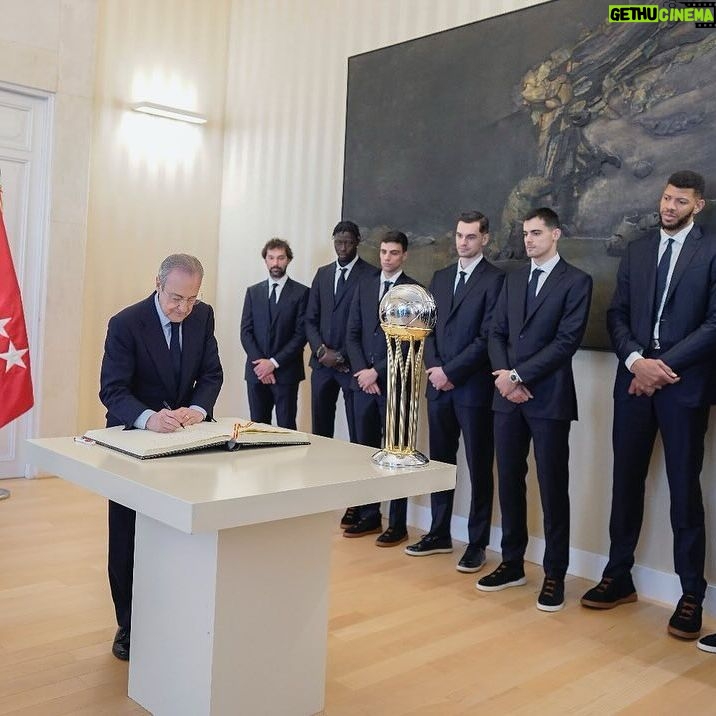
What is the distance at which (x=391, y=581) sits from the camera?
419 cm

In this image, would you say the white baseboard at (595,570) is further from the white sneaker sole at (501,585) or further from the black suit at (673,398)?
the white sneaker sole at (501,585)

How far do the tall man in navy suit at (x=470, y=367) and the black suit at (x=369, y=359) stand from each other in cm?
34

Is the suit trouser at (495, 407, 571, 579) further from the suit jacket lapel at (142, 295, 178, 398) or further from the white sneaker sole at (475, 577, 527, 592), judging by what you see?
the suit jacket lapel at (142, 295, 178, 398)

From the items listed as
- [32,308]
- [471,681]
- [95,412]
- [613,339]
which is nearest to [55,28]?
[32,308]

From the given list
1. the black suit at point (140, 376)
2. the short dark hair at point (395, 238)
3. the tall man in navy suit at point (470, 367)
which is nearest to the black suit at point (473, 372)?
the tall man in navy suit at point (470, 367)

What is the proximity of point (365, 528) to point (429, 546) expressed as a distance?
0.48 m

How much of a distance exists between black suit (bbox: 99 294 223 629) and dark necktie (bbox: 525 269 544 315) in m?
1.73

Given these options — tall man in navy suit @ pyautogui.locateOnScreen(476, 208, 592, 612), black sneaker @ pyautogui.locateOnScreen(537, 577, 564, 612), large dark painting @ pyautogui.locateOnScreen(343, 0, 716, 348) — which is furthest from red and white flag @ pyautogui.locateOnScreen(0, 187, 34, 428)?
black sneaker @ pyautogui.locateOnScreen(537, 577, 564, 612)

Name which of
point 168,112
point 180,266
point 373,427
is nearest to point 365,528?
point 373,427

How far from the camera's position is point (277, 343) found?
5.68 m

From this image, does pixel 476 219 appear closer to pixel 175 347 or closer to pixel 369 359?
pixel 369 359

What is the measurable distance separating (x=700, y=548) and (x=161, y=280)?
2608 millimetres

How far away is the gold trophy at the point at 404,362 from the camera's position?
2643 mm

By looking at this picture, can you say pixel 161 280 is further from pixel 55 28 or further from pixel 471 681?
pixel 55 28
